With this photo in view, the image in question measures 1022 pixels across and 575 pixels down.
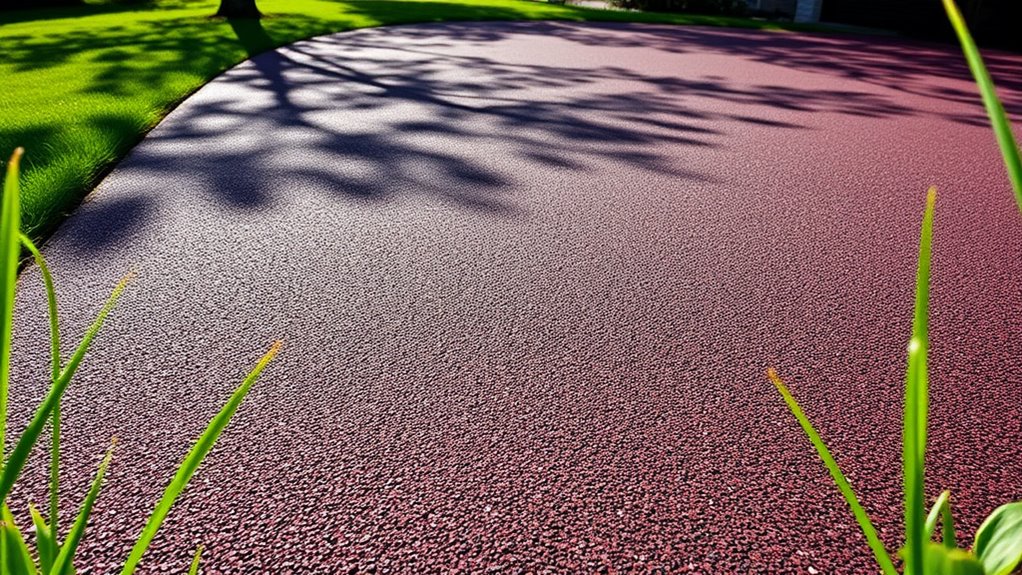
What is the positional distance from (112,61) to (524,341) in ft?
23.1

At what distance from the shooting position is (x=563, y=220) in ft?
11.0

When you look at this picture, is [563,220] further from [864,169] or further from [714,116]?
[714,116]

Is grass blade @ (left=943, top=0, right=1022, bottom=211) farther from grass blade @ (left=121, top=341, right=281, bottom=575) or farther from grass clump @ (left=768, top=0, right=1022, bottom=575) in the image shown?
grass blade @ (left=121, top=341, right=281, bottom=575)

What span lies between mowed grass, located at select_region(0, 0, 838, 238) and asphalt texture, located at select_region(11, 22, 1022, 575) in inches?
9.8

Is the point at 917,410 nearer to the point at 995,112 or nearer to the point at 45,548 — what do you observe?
the point at 995,112

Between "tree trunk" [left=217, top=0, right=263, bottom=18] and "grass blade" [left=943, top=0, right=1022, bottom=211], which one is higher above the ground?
"tree trunk" [left=217, top=0, right=263, bottom=18]

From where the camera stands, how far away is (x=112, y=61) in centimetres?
728

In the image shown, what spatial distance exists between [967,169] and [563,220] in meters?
2.93

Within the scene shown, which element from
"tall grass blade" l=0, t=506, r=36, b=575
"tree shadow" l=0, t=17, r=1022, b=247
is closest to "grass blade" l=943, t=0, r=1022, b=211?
"tall grass blade" l=0, t=506, r=36, b=575

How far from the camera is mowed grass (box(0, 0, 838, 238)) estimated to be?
389 centimetres

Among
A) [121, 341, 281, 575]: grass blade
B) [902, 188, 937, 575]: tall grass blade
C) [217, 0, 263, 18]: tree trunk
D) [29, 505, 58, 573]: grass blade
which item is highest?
[217, 0, 263, 18]: tree trunk

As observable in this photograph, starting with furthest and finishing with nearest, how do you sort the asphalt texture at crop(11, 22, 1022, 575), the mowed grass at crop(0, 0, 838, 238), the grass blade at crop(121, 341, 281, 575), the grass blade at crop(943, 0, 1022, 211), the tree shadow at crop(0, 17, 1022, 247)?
the tree shadow at crop(0, 17, 1022, 247) → the mowed grass at crop(0, 0, 838, 238) → the asphalt texture at crop(11, 22, 1022, 575) → the grass blade at crop(121, 341, 281, 575) → the grass blade at crop(943, 0, 1022, 211)

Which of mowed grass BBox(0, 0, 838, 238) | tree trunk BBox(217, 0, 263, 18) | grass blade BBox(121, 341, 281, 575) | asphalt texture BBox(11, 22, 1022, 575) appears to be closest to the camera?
grass blade BBox(121, 341, 281, 575)

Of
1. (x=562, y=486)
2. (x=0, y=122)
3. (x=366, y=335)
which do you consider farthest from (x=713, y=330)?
(x=0, y=122)
